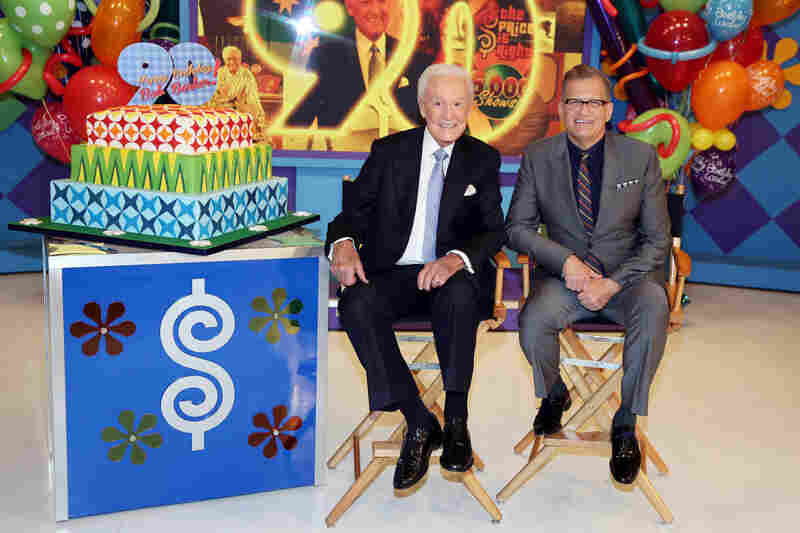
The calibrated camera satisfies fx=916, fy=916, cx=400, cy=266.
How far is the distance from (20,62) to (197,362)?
9.65 ft

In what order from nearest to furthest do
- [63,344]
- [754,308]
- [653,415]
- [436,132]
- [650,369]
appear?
[63,344], [650,369], [436,132], [653,415], [754,308]

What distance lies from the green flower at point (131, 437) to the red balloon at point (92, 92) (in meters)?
2.49

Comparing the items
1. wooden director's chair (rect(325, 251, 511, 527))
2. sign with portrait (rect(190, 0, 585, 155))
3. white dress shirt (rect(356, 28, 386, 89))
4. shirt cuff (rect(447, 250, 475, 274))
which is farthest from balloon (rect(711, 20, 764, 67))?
shirt cuff (rect(447, 250, 475, 274))

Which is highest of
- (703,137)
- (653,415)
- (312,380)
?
(703,137)

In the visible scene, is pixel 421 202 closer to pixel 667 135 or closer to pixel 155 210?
pixel 155 210

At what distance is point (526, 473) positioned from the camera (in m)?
3.23

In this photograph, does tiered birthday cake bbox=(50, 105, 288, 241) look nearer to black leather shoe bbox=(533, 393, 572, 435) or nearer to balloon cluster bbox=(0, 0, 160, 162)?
black leather shoe bbox=(533, 393, 572, 435)

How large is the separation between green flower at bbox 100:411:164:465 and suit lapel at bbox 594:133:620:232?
67.5 inches

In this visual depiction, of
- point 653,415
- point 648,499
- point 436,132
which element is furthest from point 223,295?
point 653,415

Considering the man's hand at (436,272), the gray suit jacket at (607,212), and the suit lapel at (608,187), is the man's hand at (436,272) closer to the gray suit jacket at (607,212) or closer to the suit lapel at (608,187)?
the gray suit jacket at (607,212)

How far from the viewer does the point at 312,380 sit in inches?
128

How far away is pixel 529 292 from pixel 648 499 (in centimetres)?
84

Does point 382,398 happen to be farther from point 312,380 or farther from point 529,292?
point 529,292

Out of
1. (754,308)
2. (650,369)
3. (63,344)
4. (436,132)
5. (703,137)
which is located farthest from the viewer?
(754,308)
